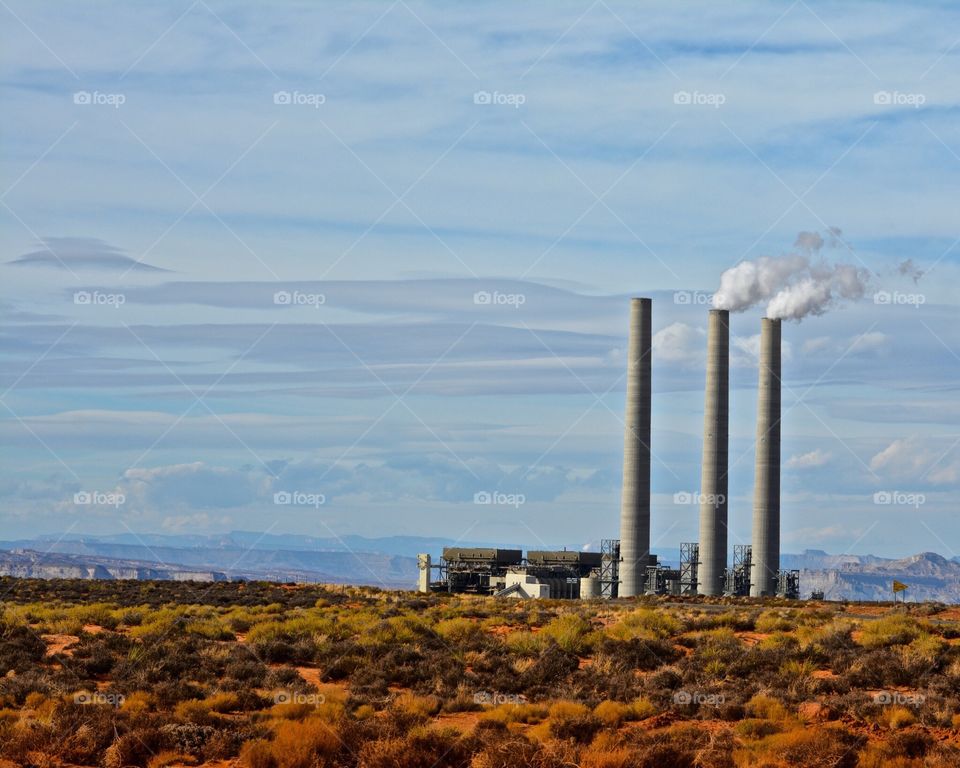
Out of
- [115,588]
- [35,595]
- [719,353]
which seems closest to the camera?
[35,595]

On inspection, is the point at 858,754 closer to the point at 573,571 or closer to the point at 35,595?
the point at 35,595

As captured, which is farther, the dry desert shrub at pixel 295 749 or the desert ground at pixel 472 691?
the desert ground at pixel 472 691

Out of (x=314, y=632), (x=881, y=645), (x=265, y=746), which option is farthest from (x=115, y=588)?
(x=265, y=746)

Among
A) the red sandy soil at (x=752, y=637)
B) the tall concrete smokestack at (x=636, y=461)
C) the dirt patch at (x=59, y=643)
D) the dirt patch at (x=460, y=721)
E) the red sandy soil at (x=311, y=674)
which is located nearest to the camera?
the dirt patch at (x=460, y=721)

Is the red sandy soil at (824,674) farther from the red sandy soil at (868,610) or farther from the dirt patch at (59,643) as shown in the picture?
the red sandy soil at (868,610)

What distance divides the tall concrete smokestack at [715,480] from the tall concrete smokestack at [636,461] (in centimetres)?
381

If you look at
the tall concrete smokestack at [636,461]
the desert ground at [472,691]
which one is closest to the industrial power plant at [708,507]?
the tall concrete smokestack at [636,461]

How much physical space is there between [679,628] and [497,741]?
1869 cm

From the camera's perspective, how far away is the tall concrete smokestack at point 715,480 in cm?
8525

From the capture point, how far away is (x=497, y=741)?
77.6 feet

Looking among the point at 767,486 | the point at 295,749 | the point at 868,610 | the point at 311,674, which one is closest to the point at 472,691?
the point at 311,674

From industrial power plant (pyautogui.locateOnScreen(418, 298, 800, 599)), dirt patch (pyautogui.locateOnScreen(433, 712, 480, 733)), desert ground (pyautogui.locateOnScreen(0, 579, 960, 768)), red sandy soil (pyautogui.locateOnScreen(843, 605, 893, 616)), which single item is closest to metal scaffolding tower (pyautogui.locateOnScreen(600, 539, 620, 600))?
industrial power plant (pyautogui.locateOnScreen(418, 298, 800, 599))

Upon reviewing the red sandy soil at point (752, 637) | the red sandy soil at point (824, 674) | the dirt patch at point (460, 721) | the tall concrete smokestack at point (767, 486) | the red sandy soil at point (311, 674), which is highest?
the tall concrete smokestack at point (767, 486)

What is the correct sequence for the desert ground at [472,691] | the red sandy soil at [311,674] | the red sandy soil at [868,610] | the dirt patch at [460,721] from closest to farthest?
the desert ground at [472,691]
the dirt patch at [460,721]
the red sandy soil at [311,674]
the red sandy soil at [868,610]
